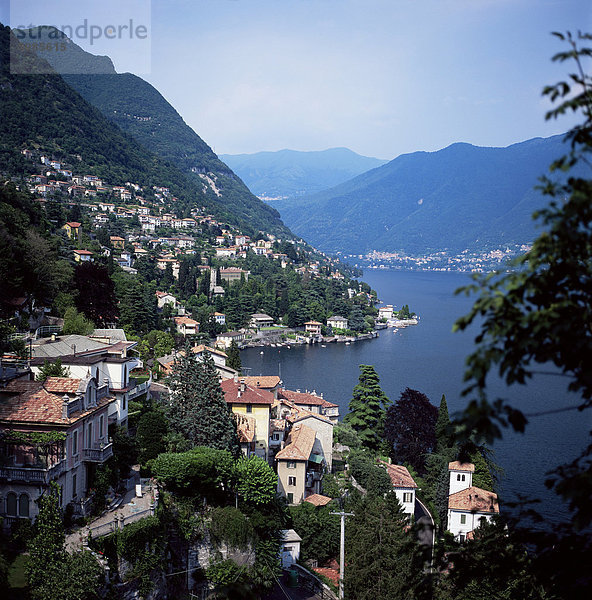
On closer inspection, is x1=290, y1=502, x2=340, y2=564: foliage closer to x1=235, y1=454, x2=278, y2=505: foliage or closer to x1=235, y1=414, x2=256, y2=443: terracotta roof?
x1=235, y1=414, x2=256, y2=443: terracotta roof

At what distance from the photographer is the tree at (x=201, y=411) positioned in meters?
11.8

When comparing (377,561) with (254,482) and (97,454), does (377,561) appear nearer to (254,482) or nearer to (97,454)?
(254,482)

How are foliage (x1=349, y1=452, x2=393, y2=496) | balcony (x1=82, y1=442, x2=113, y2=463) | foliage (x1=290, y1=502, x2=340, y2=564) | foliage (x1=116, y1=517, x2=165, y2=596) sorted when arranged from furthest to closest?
1. foliage (x1=349, y1=452, x2=393, y2=496)
2. foliage (x1=290, y1=502, x2=340, y2=564)
3. balcony (x1=82, y1=442, x2=113, y2=463)
4. foliage (x1=116, y1=517, x2=165, y2=596)

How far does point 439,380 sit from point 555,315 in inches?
1256

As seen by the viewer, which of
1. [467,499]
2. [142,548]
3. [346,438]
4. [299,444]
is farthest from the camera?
[346,438]

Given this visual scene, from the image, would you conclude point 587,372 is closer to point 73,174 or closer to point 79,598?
point 79,598

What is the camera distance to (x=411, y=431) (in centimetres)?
2070

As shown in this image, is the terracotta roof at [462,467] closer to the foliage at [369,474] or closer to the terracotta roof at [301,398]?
the foliage at [369,474]

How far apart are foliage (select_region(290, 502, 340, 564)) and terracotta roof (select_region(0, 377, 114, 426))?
5408mm

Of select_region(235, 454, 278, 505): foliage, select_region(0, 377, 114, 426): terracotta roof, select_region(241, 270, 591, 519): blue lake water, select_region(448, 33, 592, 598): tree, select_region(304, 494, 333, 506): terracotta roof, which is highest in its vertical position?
select_region(448, 33, 592, 598): tree

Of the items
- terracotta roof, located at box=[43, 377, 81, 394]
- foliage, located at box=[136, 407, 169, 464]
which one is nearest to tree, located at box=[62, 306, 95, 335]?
foliage, located at box=[136, 407, 169, 464]

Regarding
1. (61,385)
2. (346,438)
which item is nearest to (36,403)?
(61,385)

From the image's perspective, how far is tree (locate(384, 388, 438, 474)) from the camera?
2017cm

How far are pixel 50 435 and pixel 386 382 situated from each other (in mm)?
26642
